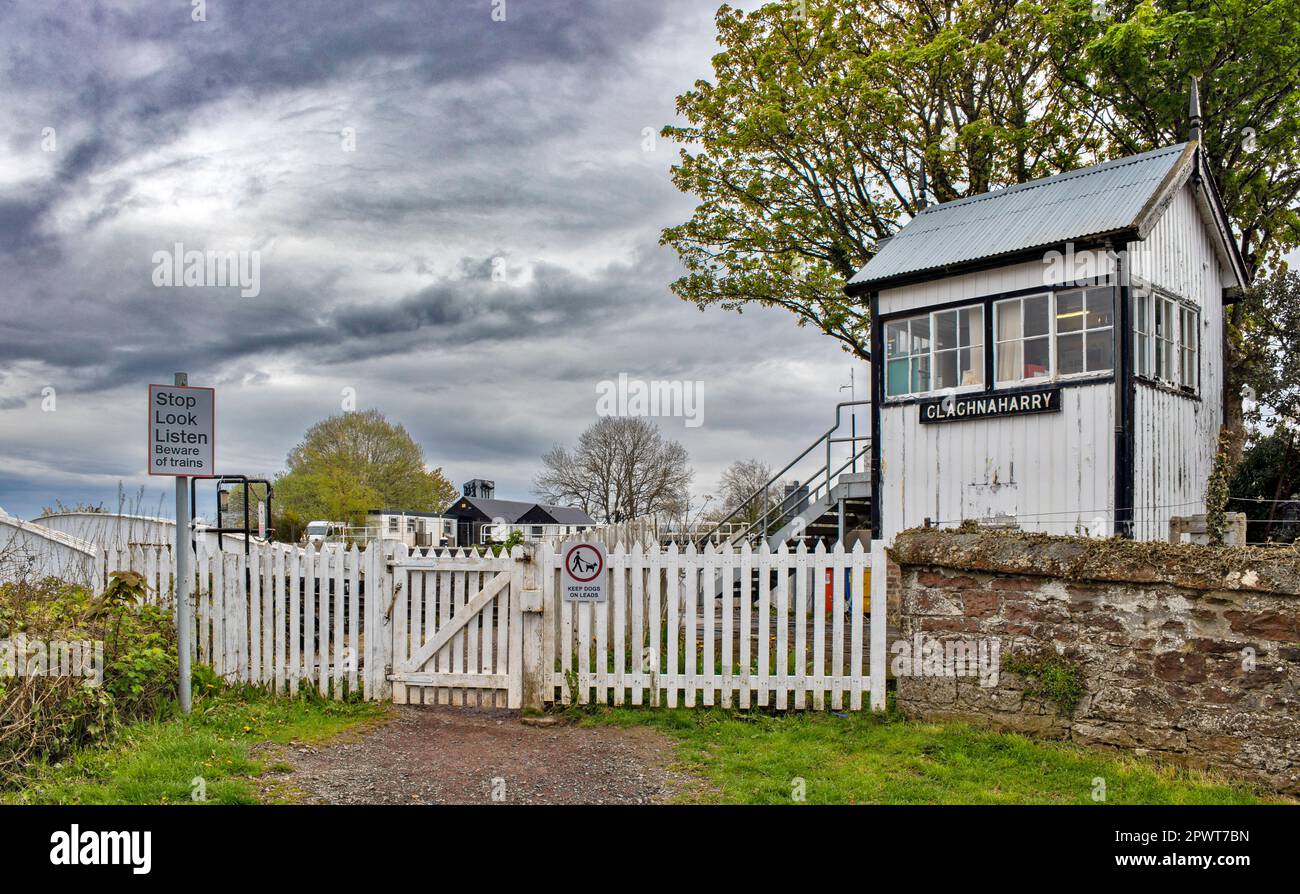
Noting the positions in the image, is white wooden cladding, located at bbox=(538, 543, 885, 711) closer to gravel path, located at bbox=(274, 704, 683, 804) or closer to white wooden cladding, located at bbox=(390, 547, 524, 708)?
white wooden cladding, located at bbox=(390, 547, 524, 708)

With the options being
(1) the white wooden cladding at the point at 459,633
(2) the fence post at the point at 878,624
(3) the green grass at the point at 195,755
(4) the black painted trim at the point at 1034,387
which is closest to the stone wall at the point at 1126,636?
(2) the fence post at the point at 878,624

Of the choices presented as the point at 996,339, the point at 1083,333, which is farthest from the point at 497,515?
the point at 1083,333

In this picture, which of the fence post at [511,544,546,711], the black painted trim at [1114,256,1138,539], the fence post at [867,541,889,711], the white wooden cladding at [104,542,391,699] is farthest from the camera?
the black painted trim at [1114,256,1138,539]

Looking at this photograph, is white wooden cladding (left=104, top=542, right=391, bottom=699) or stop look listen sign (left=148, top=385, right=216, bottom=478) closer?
stop look listen sign (left=148, top=385, right=216, bottom=478)

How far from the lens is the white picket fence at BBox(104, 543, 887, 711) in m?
8.43

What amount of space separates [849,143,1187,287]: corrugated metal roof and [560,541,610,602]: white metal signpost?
9.03m

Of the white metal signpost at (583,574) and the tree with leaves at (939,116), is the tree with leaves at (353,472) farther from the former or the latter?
the white metal signpost at (583,574)

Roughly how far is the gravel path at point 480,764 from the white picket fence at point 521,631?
54 centimetres

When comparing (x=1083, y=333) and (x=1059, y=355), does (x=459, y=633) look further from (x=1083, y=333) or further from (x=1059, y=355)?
(x=1083, y=333)

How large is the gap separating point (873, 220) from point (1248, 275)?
25.6ft

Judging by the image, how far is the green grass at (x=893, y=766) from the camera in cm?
623

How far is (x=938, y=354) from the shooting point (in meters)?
15.0

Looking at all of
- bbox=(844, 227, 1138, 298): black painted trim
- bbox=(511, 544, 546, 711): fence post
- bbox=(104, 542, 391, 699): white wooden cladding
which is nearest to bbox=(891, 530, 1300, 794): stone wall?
bbox=(511, 544, 546, 711): fence post

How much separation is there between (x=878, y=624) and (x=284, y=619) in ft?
19.6
